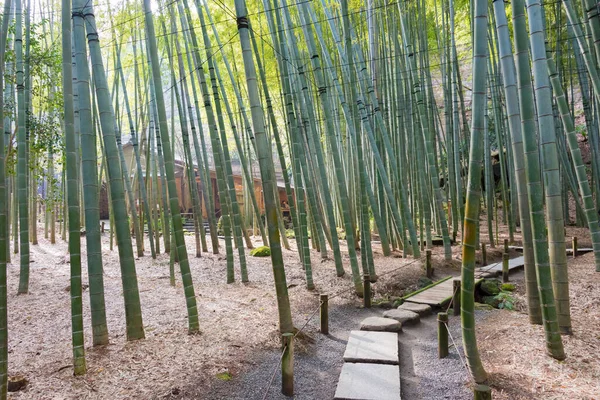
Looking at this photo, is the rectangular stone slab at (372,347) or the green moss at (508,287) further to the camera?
the green moss at (508,287)

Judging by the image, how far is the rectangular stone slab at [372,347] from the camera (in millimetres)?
2510

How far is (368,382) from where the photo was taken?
221cm

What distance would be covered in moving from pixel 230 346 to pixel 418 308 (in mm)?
1728

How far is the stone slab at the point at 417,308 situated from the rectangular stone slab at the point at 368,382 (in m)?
1.14

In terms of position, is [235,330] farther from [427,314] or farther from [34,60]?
[34,60]

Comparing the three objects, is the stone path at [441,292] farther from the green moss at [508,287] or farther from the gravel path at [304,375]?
the gravel path at [304,375]

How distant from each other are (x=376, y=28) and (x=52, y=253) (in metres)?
5.99

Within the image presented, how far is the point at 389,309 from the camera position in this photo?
3.75 metres

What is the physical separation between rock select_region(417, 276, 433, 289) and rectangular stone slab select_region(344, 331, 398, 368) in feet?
5.00

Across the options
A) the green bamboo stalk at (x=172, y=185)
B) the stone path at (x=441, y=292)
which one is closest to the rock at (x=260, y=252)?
the stone path at (x=441, y=292)

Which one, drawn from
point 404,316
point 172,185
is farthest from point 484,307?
point 172,185

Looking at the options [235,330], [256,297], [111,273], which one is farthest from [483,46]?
[111,273]

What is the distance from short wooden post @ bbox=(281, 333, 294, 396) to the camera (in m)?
2.05

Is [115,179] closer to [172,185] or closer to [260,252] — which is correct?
[172,185]
